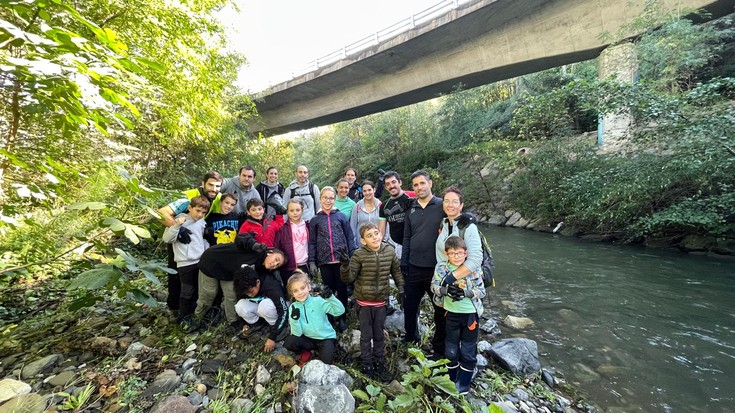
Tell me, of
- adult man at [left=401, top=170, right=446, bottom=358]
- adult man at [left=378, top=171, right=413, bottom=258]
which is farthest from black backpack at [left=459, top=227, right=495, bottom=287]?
adult man at [left=378, top=171, right=413, bottom=258]

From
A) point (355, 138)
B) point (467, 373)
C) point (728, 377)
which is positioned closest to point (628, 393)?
point (728, 377)

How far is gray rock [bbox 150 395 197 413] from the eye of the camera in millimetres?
2203

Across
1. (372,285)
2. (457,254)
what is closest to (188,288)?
(372,285)

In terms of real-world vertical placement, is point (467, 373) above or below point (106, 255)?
below

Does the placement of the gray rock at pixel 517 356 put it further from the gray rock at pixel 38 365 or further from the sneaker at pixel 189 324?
the gray rock at pixel 38 365

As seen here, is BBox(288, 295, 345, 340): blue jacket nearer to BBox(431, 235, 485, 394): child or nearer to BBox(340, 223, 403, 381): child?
BBox(340, 223, 403, 381): child

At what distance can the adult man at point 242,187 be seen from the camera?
4.45 meters

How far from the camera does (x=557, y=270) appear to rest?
6820mm

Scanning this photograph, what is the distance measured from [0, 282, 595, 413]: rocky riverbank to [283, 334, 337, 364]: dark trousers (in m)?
0.16

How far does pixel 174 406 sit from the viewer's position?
7.32 ft

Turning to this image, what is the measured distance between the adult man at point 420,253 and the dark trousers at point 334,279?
0.88m

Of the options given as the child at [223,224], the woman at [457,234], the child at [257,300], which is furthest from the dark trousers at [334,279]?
the woman at [457,234]

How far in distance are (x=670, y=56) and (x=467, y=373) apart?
1037 cm

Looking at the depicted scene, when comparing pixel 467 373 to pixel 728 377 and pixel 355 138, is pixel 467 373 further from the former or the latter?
pixel 355 138
